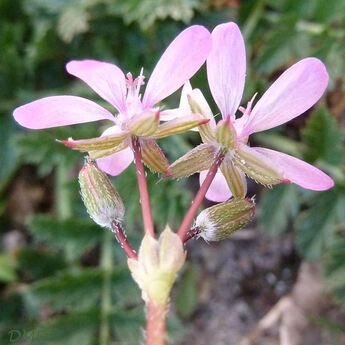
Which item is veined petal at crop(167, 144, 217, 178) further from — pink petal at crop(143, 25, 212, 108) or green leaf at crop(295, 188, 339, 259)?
green leaf at crop(295, 188, 339, 259)

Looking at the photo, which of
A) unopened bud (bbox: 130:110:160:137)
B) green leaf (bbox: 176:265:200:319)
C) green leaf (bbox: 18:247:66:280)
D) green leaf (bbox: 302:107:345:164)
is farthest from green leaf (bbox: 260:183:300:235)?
unopened bud (bbox: 130:110:160:137)

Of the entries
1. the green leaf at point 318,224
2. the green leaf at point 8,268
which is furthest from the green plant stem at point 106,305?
the green leaf at point 318,224

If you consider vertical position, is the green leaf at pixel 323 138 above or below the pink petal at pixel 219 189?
above

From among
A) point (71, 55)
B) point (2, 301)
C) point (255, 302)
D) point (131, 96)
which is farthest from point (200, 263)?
point (131, 96)

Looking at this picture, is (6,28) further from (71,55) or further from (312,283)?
(312,283)

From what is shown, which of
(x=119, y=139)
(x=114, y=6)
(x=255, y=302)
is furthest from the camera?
(x=255, y=302)

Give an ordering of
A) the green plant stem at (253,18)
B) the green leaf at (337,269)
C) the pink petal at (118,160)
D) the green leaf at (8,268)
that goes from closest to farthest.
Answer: the pink petal at (118,160), the green leaf at (337,269), the green plant stem at (253,18), the green leaf at (8,268)

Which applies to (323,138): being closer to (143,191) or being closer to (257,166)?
(257,166)

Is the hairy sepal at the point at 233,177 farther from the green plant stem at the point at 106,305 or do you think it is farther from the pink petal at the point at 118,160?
the green plant stem at the point at 106,305

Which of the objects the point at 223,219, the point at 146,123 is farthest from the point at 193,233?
the point at 146,123
